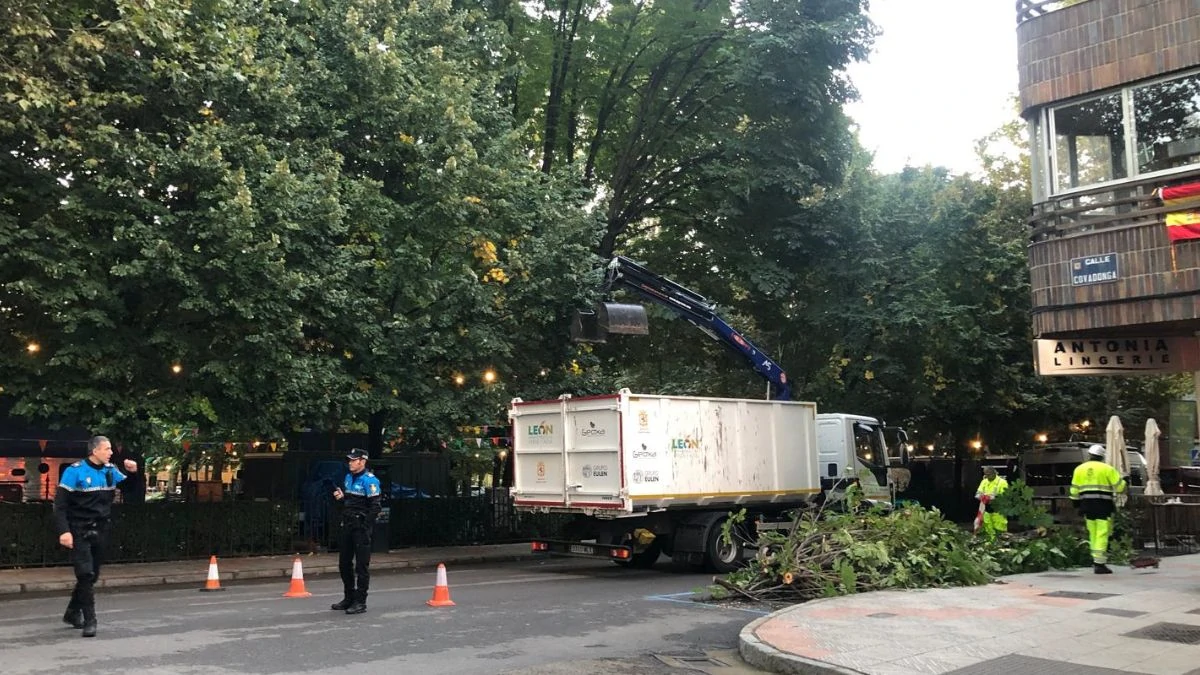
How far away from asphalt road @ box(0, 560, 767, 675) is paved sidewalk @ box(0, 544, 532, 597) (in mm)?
1033

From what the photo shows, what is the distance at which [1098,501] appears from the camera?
508 inches

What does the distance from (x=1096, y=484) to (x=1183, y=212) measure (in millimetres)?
3729

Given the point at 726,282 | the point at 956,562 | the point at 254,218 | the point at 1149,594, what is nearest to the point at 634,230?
the point at 726,282

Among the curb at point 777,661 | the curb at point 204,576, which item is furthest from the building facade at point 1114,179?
the curb at point 204,576

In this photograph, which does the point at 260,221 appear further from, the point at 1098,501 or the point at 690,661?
the point at 1098,501

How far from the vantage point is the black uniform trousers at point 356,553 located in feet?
34.9

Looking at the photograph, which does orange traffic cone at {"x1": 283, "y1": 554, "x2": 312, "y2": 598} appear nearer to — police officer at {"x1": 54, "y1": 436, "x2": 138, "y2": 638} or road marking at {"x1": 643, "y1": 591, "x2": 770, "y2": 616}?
police officer at {"x1": 54, "y1": 436, "x2": 138, "y2": 638}

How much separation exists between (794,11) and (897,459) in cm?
1036

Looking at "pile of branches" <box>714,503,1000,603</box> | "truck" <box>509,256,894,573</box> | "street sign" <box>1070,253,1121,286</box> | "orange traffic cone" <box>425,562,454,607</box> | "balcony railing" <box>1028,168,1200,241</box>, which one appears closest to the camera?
"orange traffic cone" <box>425,562,454,607</box>

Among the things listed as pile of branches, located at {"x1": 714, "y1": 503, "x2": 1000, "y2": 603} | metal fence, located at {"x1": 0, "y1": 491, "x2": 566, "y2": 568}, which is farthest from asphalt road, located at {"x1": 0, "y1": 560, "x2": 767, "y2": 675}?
metal fence, located at {"x1": 0, "y1": 491, "x2": 566, "y2": 568}

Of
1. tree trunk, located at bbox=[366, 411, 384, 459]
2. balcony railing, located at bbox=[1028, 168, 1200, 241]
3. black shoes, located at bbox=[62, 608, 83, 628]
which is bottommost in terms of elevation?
black shoes, located at bbox=[62, 608, 83, 628]

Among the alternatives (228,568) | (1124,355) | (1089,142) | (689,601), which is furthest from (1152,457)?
(228,568)

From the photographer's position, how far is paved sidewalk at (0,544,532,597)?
14125 mm

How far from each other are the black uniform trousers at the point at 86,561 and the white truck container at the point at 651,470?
6.86 metres
